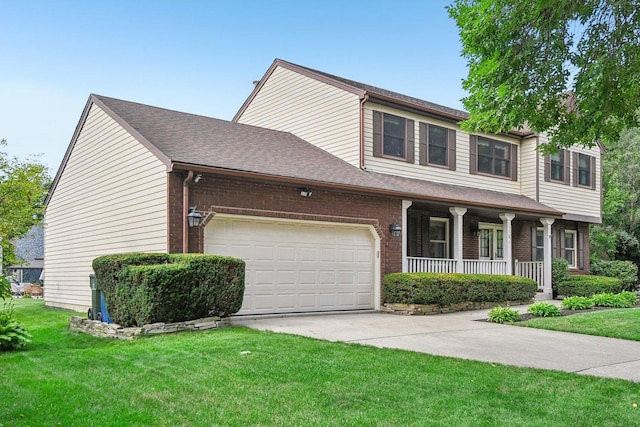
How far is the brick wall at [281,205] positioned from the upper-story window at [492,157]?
5075mm

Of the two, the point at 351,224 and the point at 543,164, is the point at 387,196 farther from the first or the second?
the point at 543,164

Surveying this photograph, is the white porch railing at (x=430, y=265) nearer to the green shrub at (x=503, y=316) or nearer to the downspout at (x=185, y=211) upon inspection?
the green shrub at (x=503, y=316)

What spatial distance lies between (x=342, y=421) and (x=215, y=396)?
1359 millimetres

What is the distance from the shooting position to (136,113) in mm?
14508

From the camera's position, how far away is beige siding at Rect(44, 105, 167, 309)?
471 inches

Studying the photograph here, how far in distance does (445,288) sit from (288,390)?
915cm

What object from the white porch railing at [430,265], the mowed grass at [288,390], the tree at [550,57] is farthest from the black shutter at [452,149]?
the mowed grass at [288,390]

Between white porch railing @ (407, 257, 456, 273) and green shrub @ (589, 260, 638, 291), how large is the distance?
29.2 feet

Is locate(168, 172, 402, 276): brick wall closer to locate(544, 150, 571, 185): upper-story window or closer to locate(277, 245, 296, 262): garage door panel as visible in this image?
locate(277, 245, 296, 262): garage door panel

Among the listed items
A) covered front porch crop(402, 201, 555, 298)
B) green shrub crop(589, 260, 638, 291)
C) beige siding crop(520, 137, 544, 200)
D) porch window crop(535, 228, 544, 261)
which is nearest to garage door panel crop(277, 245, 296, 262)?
covered front porch crop(402, 201, 555, 298)

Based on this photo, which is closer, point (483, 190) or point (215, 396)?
point (215, 396)

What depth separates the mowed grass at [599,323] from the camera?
1049cm

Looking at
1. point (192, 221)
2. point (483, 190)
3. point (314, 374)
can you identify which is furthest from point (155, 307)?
point (483, 190)

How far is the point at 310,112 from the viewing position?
1797cm
